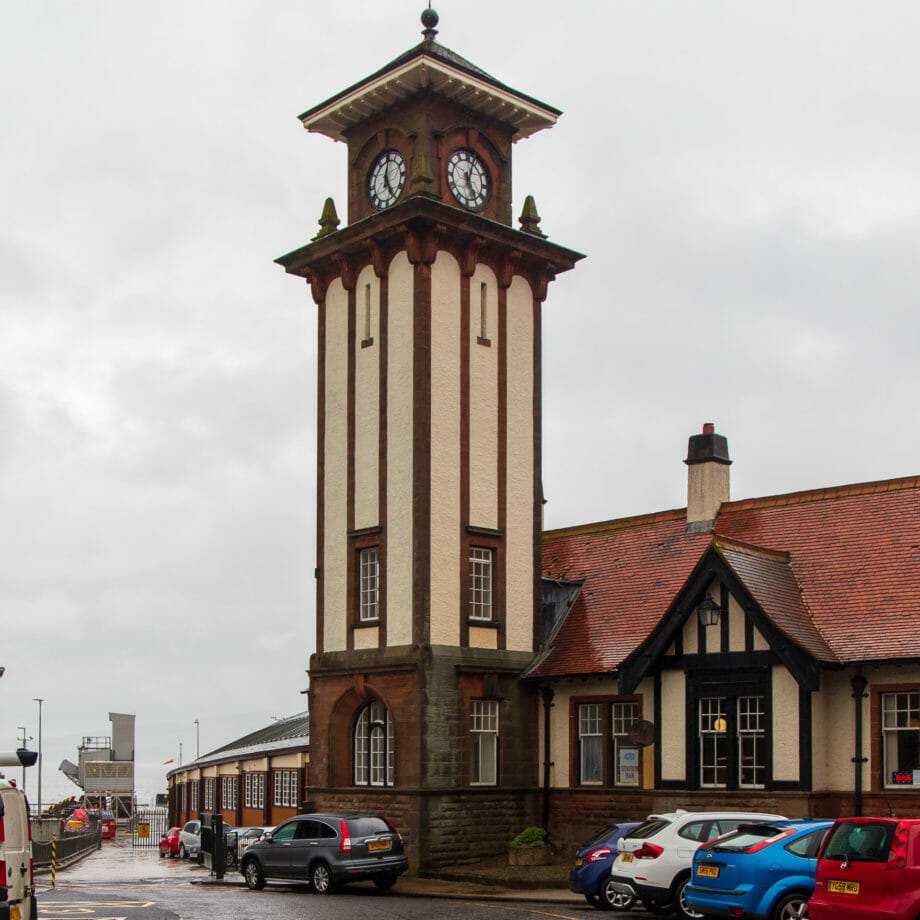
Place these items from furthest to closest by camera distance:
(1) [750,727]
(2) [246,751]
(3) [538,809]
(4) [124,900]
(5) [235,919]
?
(2) [246,751] → (3) [538,809] → (1) [750,727] → (4) [124,900] → (5) [235,919]

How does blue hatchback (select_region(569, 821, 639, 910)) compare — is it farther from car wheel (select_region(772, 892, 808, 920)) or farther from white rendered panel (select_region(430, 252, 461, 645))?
white rendered panel (select_region(430, 252, 461, 645))

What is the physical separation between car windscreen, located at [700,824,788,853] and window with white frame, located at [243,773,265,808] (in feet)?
124

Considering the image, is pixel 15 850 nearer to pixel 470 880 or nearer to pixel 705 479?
pixel 470 880

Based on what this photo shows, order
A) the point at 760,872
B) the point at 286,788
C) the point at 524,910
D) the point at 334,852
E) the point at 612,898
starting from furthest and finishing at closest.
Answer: the point at 286,788, the point at 334,852, the point at 612,898, the point at 524,910, the point at 760,872

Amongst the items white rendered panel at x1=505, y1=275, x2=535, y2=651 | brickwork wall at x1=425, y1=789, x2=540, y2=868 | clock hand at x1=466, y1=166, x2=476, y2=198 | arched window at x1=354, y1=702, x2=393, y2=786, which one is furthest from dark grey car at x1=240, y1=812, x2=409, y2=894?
clock hand at x1=466, y1=166, x2=476, y2=198

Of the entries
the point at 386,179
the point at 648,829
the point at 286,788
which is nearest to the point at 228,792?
the point at 286,788

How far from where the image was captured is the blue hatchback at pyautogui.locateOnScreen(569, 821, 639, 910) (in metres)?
23.5

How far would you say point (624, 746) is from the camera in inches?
1286

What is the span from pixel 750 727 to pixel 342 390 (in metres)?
13.3

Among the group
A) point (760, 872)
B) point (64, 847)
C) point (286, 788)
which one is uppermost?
point (760, 872)

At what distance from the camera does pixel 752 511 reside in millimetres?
35062

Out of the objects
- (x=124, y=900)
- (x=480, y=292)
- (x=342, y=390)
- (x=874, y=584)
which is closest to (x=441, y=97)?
(x=480, y=292)

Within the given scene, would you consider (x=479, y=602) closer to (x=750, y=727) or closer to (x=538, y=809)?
(x=538, y=809)

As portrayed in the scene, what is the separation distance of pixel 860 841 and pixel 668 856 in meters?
5.85
